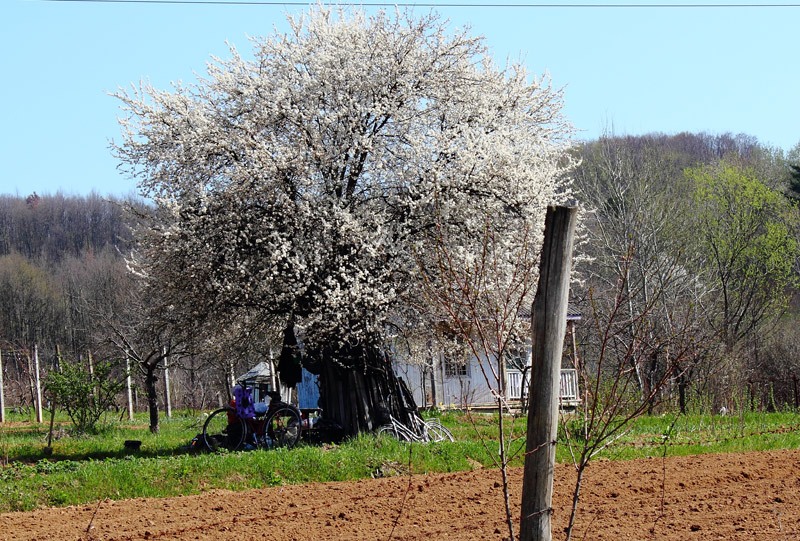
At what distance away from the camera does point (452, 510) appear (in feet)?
20.2

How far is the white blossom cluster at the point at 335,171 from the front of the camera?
1195cm

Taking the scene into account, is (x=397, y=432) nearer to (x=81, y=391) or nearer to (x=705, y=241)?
(x=81, y=391)

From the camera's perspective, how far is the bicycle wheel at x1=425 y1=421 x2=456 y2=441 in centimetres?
1220

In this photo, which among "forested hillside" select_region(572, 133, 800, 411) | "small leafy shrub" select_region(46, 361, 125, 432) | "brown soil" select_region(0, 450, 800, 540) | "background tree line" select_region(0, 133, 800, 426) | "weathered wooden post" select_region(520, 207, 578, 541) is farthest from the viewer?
"forested hillside" select_region(572, 133, 800, 411)

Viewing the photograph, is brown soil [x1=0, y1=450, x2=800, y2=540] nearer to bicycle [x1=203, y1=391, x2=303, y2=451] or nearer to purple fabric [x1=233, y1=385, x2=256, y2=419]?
bicycle [x1=203, y1=391, x2=303, y2=451]

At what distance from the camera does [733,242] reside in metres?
26.7

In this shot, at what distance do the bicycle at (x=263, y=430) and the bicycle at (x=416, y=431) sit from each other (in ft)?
4.67

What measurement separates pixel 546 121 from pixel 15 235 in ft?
219

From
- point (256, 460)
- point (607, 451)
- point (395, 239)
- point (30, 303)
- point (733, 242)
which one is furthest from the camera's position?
point (30, 303)

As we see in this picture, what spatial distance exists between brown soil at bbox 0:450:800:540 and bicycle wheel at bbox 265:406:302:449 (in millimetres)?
4255

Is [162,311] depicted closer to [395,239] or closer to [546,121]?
[395,239]

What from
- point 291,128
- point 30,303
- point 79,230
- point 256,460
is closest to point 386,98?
point 291,128

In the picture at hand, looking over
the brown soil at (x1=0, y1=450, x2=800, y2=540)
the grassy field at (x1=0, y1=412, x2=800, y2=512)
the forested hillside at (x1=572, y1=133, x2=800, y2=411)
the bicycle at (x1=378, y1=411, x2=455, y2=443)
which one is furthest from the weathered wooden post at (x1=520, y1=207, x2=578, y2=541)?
the forested hillside at (x1=572, y1=133, x2=800, y2=411)

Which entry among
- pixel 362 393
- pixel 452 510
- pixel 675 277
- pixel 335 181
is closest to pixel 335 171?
pixel 335 181
